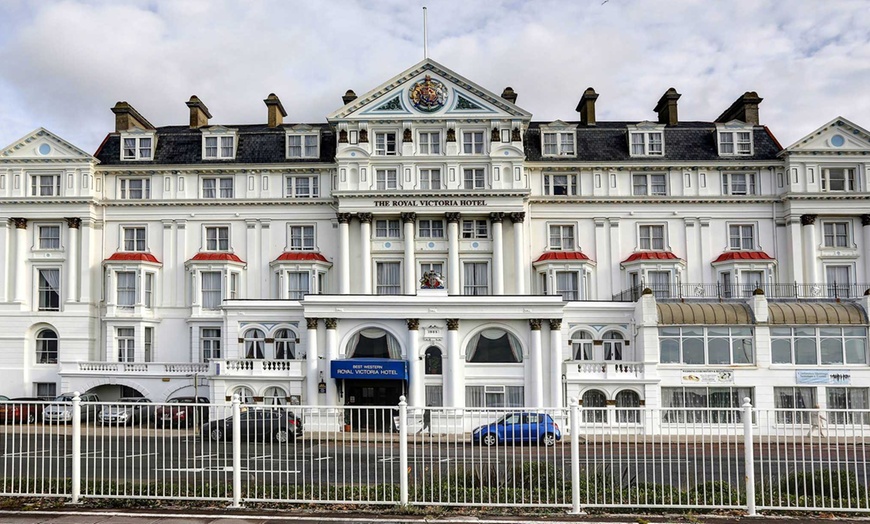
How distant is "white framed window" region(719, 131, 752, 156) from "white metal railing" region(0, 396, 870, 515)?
1288 inches

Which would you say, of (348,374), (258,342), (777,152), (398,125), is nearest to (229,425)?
(348,374)

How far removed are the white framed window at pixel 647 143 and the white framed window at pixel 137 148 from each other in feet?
96.8

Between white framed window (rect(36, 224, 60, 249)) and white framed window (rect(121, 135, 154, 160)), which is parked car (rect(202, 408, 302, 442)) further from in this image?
white framed window (rect(121, 135, 154, 160))

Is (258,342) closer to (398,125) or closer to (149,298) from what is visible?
(149,298)

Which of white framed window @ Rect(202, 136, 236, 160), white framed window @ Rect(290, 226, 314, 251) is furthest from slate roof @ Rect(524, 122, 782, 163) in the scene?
white framed window @ Rect(202, 136, 236, 160)

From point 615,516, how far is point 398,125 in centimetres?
3355

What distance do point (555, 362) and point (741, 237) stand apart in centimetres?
1672

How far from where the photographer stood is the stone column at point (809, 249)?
4369 centimetres

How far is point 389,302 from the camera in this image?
36.5 metres

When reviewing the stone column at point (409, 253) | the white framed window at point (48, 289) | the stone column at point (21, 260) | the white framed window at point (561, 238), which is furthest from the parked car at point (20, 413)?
the white framed window at point (561, 238)

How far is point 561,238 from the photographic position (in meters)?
45.7

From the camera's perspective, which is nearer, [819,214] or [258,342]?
[258,342]

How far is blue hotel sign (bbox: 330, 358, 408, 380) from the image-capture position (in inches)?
1404

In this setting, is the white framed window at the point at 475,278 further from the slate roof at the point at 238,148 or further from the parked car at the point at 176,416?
the parked car at the point at 176,416
